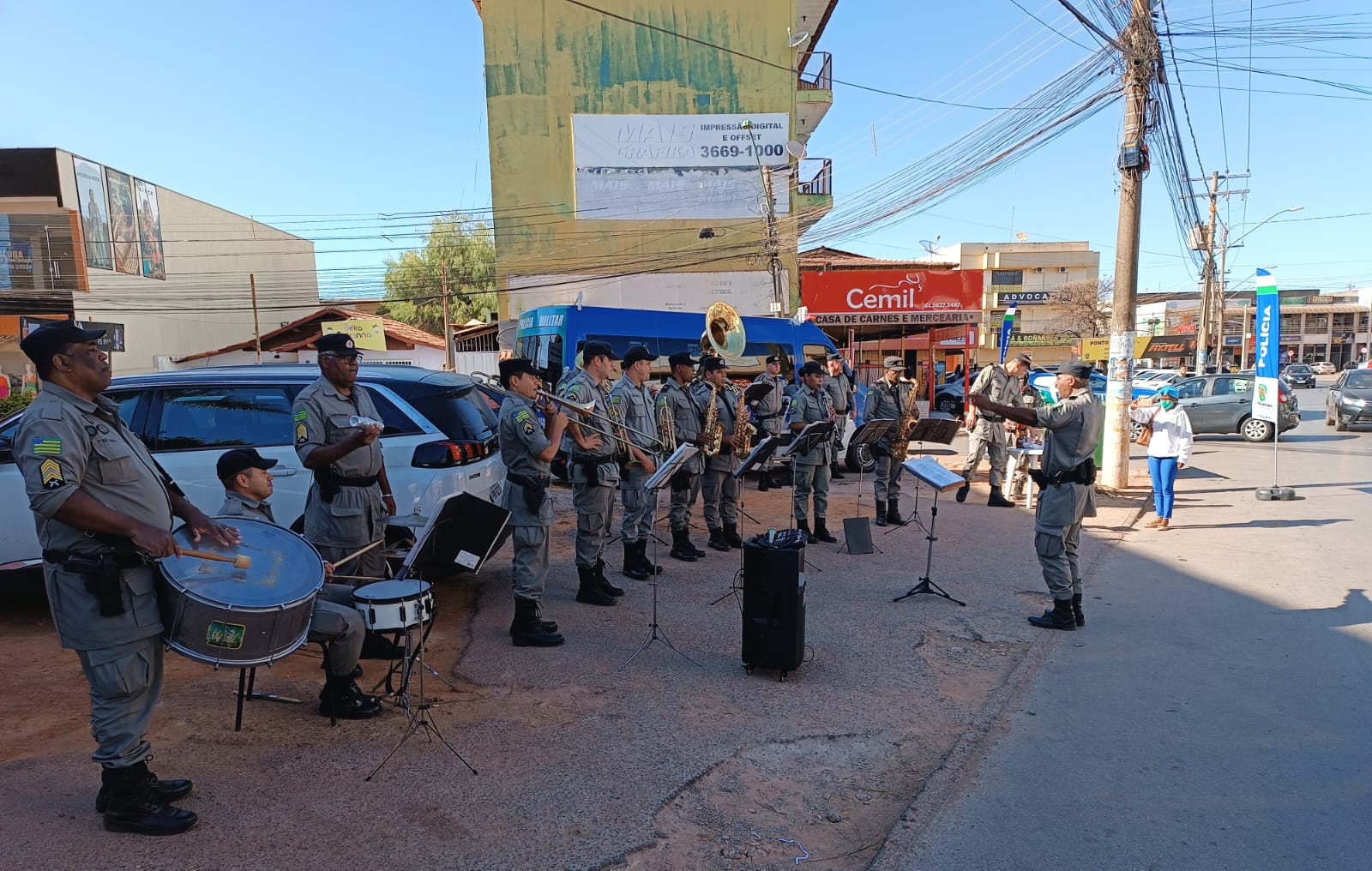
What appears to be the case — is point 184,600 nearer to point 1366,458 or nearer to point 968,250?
point 1366,458

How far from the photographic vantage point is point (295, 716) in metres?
4.20

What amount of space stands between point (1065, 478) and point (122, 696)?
567cm

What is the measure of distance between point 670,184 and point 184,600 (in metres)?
25.1

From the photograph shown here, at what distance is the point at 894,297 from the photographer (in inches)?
880

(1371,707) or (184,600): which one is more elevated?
(184,600)

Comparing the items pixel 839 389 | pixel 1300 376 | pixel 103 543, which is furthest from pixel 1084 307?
pixel 103 543

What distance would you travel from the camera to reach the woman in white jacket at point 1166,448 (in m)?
9.29

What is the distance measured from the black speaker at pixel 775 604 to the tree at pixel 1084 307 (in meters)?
50.7

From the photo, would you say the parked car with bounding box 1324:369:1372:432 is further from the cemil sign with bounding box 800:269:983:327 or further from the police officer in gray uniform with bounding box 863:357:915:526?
the police officer in gray uniform with bounding box 863:357:915:526

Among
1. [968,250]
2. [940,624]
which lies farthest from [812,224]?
[968,250]

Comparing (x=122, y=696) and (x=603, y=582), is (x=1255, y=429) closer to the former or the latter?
(x=603, y=582)

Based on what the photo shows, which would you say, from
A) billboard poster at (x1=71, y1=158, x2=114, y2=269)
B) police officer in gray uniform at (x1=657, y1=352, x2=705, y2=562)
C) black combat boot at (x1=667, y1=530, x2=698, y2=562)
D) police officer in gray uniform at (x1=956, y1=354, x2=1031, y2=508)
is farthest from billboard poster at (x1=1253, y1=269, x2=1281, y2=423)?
billboard poster at (x1=71, y1=158, x2=114, y2=269)

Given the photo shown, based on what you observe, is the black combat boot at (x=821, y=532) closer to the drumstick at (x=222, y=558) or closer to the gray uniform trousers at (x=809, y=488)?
the gray uniform trousers at (x=809, y=488)

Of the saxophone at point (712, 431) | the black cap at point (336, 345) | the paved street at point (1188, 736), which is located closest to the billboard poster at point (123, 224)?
the saxophone at point (712, 431)
